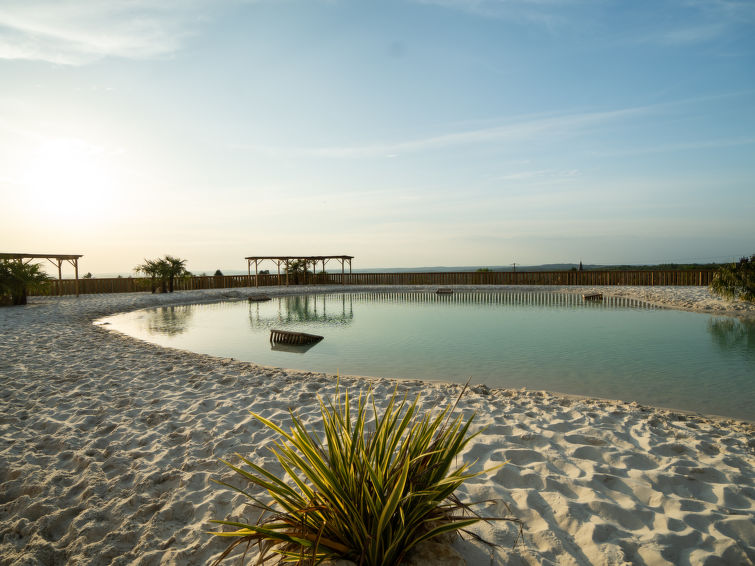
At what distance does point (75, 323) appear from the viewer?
12.2 m

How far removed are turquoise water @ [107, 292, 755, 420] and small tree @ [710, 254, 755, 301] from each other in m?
2.62

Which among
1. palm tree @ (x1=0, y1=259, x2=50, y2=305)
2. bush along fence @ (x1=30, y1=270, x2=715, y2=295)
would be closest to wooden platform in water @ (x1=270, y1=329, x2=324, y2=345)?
palm tree @ (x1=0, y1=259, x2=50, y2=305)

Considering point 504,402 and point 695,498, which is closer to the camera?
point 695,498

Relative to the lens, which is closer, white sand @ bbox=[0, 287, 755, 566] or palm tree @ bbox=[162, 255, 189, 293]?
white sand @ bbox=[0, 287, 755, 566]

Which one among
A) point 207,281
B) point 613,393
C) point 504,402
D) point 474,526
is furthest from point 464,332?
point 207,281

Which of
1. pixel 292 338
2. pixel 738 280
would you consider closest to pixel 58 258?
pixel 292 338

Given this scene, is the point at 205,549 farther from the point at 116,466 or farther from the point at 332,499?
the point at 116,466

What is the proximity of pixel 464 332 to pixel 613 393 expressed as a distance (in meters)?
5.62

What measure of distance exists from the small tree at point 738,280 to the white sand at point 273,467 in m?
14.2

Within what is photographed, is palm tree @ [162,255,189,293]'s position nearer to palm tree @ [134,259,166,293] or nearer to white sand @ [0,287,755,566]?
palm tree @ [134,259,166,293]

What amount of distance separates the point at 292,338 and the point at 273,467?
702 cm

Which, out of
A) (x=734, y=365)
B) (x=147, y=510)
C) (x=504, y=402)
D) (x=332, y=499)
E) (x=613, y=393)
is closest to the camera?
(x=332, y=499)

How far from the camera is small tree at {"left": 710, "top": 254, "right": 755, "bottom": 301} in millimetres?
14977

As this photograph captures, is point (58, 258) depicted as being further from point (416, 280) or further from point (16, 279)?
point (416, 280)
